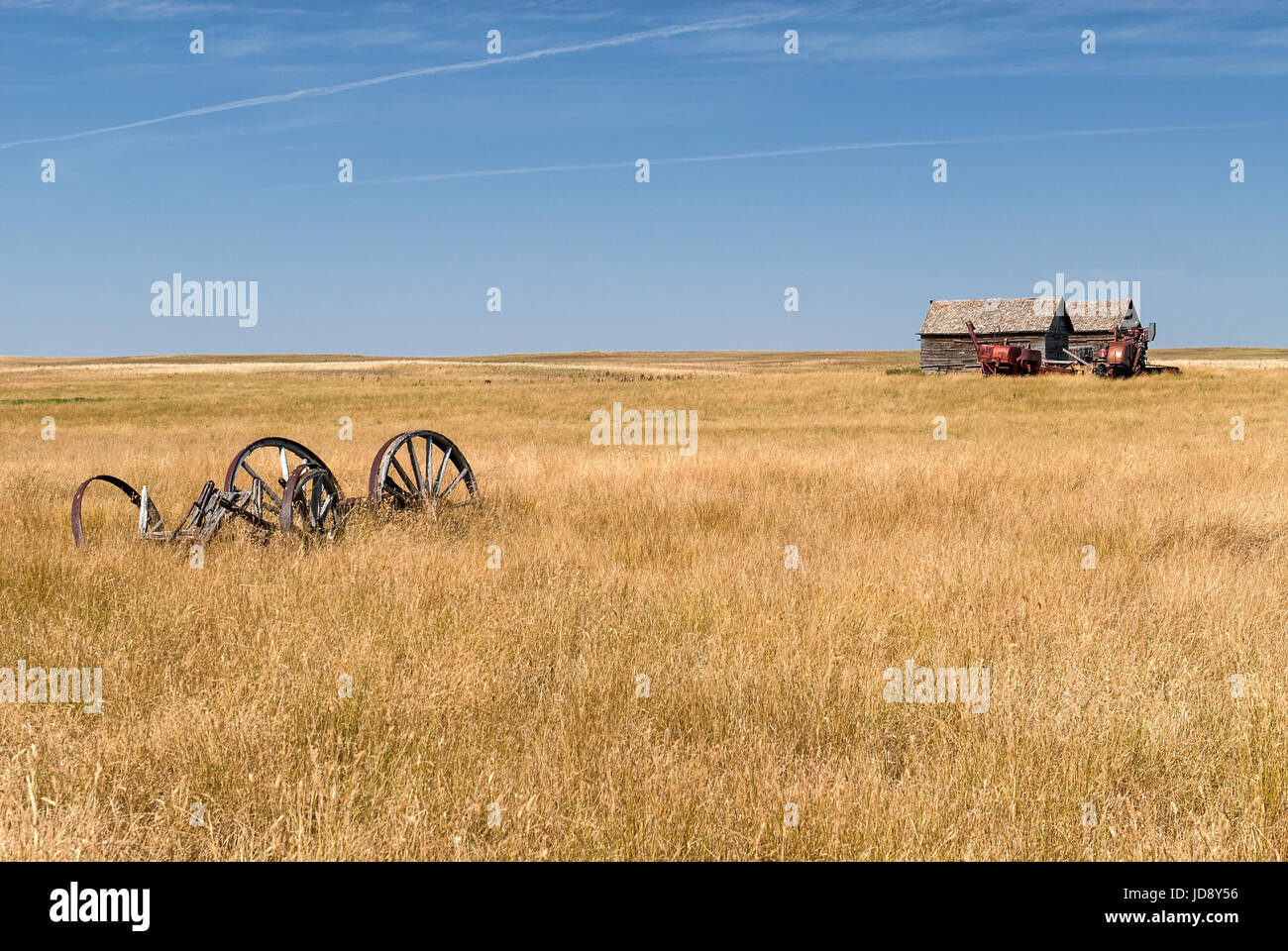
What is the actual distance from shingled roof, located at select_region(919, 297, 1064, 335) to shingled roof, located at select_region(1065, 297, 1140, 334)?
3810mm

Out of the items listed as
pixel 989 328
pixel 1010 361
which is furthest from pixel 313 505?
pixel 989 328

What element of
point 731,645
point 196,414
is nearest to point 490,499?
point 731,645

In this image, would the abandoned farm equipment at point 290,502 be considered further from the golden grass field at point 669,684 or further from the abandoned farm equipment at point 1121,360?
the abandoned farm equipment at point 1121,360

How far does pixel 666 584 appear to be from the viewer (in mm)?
6281

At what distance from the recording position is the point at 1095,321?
56.1m

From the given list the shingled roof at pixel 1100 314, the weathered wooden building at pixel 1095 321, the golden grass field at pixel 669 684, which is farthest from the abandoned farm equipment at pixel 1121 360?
the golden grass field at pixel 669 684

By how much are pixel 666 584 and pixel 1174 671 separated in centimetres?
302

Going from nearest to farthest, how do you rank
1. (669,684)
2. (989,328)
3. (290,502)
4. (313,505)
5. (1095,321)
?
1. (669,684)
2. (290,502)
3. (313,505)
4. (989,328)
5. (1095,321)

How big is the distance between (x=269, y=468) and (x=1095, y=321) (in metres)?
53.2

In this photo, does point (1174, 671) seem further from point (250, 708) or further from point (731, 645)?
point (250, 708)

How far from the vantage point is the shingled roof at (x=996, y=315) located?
169ft

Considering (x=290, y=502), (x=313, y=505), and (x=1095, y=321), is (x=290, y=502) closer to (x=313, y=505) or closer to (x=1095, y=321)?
(x=313, y=505)

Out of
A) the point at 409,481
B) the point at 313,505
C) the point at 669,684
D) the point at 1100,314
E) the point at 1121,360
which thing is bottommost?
the point at 669,684

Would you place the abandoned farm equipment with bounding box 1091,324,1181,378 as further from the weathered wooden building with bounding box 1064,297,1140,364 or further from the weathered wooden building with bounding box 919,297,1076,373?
the weathered wooden building with bounding box 1064,297,1140,364
